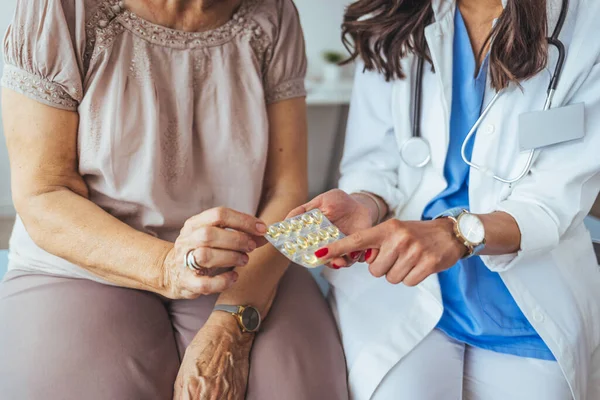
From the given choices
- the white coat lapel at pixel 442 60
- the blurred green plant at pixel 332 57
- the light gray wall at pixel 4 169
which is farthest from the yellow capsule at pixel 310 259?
the blurred green plant at pixel 332 57

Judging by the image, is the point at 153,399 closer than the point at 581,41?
Yes

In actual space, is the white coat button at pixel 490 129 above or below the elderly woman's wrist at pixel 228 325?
above

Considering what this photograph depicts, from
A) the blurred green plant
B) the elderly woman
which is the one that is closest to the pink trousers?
the elderly woman

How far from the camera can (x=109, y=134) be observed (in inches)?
44.1

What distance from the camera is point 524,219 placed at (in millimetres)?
1129

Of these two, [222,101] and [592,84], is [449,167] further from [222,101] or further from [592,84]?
[222,101]

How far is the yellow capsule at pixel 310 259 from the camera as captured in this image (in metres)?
0.92

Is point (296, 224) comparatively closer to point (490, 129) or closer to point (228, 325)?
point (228, 325)

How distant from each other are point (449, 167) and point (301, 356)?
1.69 feet

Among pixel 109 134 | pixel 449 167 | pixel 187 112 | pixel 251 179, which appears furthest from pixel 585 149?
pixel 109 134

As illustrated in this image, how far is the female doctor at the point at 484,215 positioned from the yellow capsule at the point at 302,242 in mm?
81

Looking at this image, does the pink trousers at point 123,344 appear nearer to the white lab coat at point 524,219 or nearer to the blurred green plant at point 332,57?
the white lab coat at point 524,219

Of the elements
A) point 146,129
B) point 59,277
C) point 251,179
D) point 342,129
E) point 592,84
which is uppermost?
point 592,84

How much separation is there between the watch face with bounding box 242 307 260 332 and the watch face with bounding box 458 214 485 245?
0.42 m
